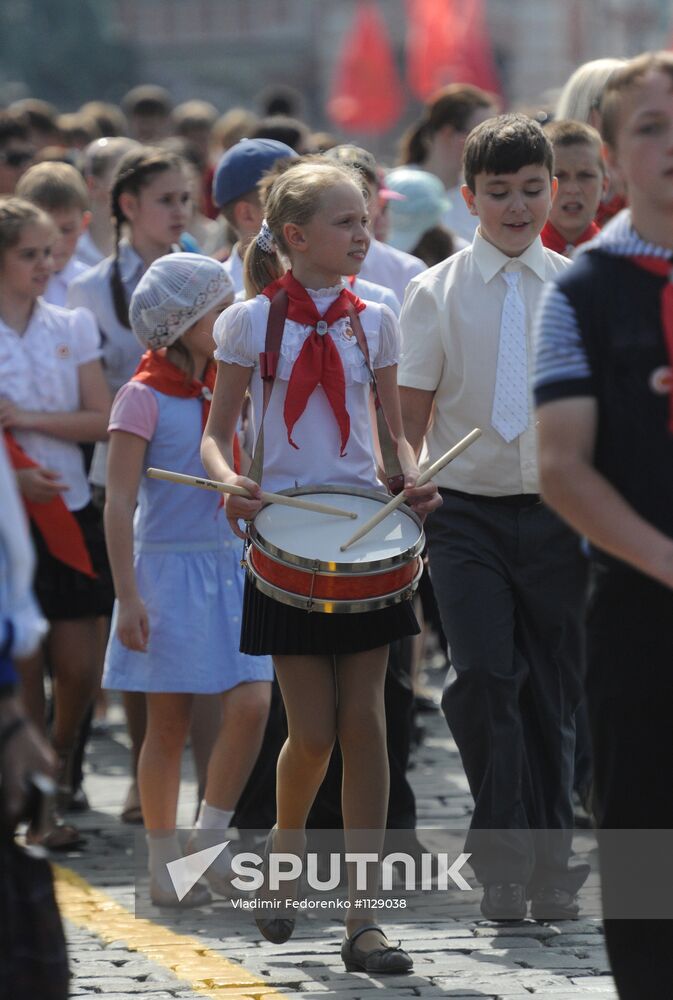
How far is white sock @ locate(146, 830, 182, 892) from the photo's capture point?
5977 mm

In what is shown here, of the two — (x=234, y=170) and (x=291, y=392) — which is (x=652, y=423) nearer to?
(x=291, y=392)

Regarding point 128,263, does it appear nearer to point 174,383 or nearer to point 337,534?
point 174,383

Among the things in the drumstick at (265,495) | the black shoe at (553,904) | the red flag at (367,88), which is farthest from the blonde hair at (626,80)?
the red flag at (367,88)

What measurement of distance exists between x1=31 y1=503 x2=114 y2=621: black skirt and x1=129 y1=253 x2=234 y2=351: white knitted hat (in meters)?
1.28

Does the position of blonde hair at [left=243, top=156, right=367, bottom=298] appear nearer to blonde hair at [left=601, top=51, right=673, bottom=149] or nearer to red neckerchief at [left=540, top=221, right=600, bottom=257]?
red neckerchief at [left=540, top=221, right=600, bottom=257]

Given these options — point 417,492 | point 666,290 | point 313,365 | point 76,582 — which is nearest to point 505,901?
point 417,492

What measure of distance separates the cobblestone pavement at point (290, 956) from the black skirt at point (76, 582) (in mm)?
1044

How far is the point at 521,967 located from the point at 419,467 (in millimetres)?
1401

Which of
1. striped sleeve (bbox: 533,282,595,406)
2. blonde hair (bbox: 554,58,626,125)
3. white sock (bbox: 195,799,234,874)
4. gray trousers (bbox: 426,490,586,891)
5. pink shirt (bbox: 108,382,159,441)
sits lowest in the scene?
white sock (bbox: 195,799,234,874)

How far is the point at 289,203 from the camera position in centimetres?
520

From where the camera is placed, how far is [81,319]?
718 cm

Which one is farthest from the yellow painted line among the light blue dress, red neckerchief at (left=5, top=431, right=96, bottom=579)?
red neckerchief at (left=5, top=431, right=96, bottom=579)

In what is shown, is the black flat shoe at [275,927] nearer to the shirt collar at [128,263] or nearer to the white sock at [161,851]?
the white sock at [161,851]

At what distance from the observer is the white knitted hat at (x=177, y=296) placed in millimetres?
5988
